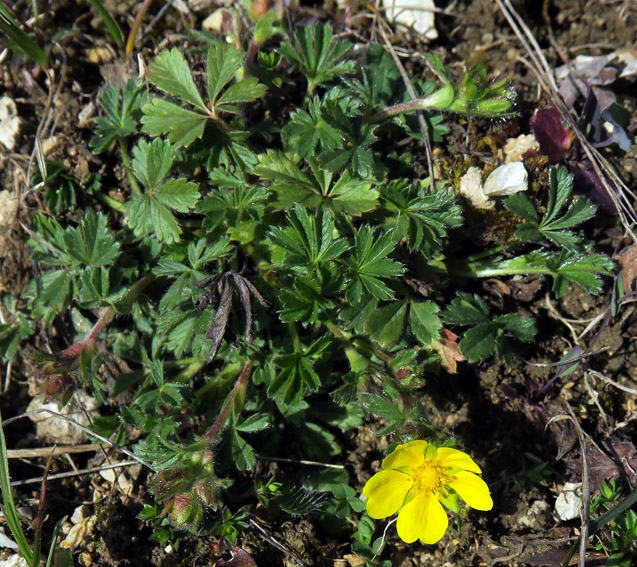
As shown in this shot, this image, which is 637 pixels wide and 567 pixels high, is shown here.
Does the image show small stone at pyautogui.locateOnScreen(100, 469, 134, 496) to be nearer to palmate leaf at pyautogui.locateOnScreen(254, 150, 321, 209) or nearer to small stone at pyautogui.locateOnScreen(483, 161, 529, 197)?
palmate leaf at pyautogui.locateOnScreen(254, 150, 321, 209)

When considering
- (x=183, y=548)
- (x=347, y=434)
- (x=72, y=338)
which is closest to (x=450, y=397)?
(x=347, y=434)

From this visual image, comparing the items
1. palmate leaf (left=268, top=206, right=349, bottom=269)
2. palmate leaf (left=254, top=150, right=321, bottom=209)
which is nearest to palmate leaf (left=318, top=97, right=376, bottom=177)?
palmate leaf (left=254, top=150, right=321, bottom=209)

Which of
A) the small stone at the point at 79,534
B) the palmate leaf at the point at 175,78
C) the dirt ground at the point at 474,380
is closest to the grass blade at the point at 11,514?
the small stone at the point at 79,534

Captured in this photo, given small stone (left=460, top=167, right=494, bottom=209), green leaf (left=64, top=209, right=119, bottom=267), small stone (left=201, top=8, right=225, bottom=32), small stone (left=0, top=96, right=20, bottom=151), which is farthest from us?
small stone (left=201, top=8, right=225, bottom=32)

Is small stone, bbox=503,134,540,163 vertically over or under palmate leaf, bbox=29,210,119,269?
over

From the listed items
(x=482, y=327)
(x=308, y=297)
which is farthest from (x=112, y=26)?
(x=482, y=327)

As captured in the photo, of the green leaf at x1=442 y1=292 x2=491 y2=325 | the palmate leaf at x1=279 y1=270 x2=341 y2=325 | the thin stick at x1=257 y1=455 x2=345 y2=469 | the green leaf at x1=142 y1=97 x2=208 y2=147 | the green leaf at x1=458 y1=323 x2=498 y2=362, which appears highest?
the green leaf at x1=142 y1=97 x2=208 y2=147
